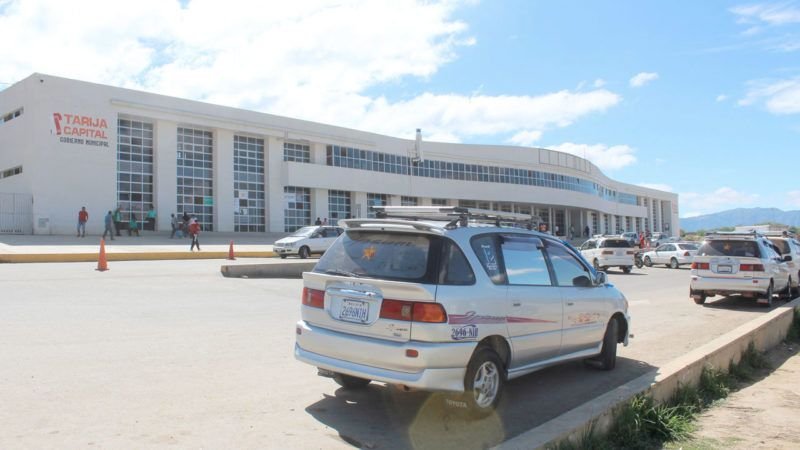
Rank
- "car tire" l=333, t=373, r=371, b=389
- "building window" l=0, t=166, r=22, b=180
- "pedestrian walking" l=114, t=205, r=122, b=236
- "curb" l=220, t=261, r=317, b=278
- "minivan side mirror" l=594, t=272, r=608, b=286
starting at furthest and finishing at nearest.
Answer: "pedestrian walking" l=114, t=205, r=122, b=236, "building window" l=0, t=166, r=22, b=180, "curb" l=220, t=261, r=317, b=278, "minivan side mirror" l=594, t=272, r=608, b=286, "car tire" l=333, t=373, r=371, b=389

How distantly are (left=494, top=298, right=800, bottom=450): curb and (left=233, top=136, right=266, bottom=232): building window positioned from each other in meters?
36.2

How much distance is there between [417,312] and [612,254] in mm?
23715

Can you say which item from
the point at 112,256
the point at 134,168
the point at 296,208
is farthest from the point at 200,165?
the point at 112,256

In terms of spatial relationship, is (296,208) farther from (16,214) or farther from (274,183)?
(16,214)

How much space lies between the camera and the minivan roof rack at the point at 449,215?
563 cm

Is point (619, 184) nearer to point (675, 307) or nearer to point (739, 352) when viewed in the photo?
point (675, 307)

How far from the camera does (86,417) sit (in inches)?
192

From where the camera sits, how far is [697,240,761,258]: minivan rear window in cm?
1356

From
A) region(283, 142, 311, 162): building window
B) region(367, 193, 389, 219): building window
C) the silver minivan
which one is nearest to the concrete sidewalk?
region(283, 142, 311, 162): building window

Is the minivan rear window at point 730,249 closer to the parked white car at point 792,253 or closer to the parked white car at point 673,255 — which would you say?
the parked white car at point 792,253

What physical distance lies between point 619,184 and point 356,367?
89521 millimetres

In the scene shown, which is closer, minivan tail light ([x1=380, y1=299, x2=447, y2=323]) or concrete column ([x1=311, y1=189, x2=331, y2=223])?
minivan tail light ([x1=380, y1=299, x2=447, y2=323])

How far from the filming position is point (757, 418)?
18.6ft

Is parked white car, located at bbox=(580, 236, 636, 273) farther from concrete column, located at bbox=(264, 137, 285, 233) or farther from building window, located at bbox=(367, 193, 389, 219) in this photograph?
building window, located at bbox=(367, 193, 389, 219)
